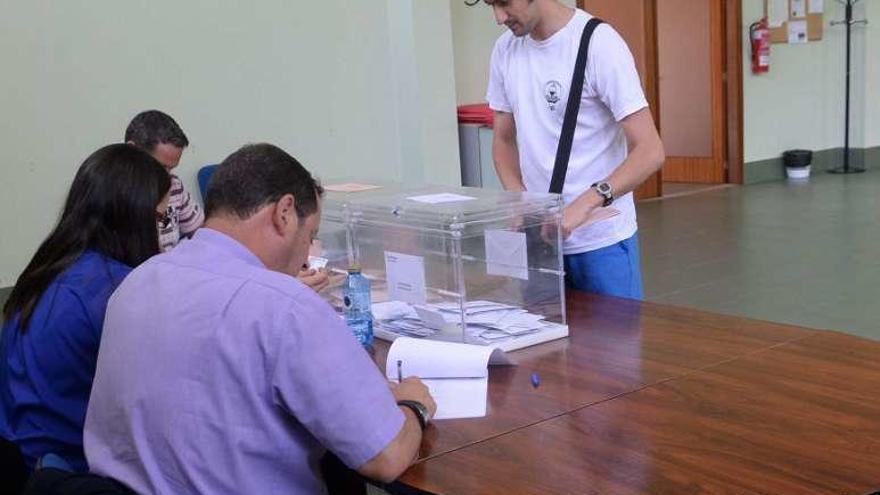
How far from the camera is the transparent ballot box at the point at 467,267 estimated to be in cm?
204

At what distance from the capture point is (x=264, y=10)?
4.68m

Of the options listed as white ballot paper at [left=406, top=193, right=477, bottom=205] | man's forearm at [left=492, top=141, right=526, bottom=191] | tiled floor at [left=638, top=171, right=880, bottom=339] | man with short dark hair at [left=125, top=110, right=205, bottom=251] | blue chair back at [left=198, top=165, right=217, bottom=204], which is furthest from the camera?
tiled floor at [left=638, top=171, right=880, bottom=339]

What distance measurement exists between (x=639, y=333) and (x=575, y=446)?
614mm

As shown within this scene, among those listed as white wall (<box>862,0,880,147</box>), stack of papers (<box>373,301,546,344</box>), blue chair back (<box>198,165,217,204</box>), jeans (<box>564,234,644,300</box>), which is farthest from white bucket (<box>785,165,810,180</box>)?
stack of papers (<box>373,301,546,344</box>)

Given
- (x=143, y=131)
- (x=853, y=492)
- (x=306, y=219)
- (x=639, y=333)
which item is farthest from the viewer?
(x=143, y=131)

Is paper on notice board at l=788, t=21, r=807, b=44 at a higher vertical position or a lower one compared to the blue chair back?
higher

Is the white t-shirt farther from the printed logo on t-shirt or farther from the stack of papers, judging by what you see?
the stack of papers

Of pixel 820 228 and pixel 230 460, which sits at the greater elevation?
pixel 230 460

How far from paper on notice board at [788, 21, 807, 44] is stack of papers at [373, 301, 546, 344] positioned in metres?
7.48

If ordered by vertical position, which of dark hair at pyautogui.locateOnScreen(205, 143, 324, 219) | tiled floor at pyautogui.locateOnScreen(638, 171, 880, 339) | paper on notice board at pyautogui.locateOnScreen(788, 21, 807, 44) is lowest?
tiled floor at pyautogui.locateOnScreen(638, 171, 880, 339)

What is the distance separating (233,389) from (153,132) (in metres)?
2.15

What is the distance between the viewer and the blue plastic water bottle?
2.08 metres

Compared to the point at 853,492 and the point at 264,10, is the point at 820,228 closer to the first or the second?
the point at 264,10

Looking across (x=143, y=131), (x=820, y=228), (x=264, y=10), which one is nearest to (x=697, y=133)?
(x=820, y=228)
